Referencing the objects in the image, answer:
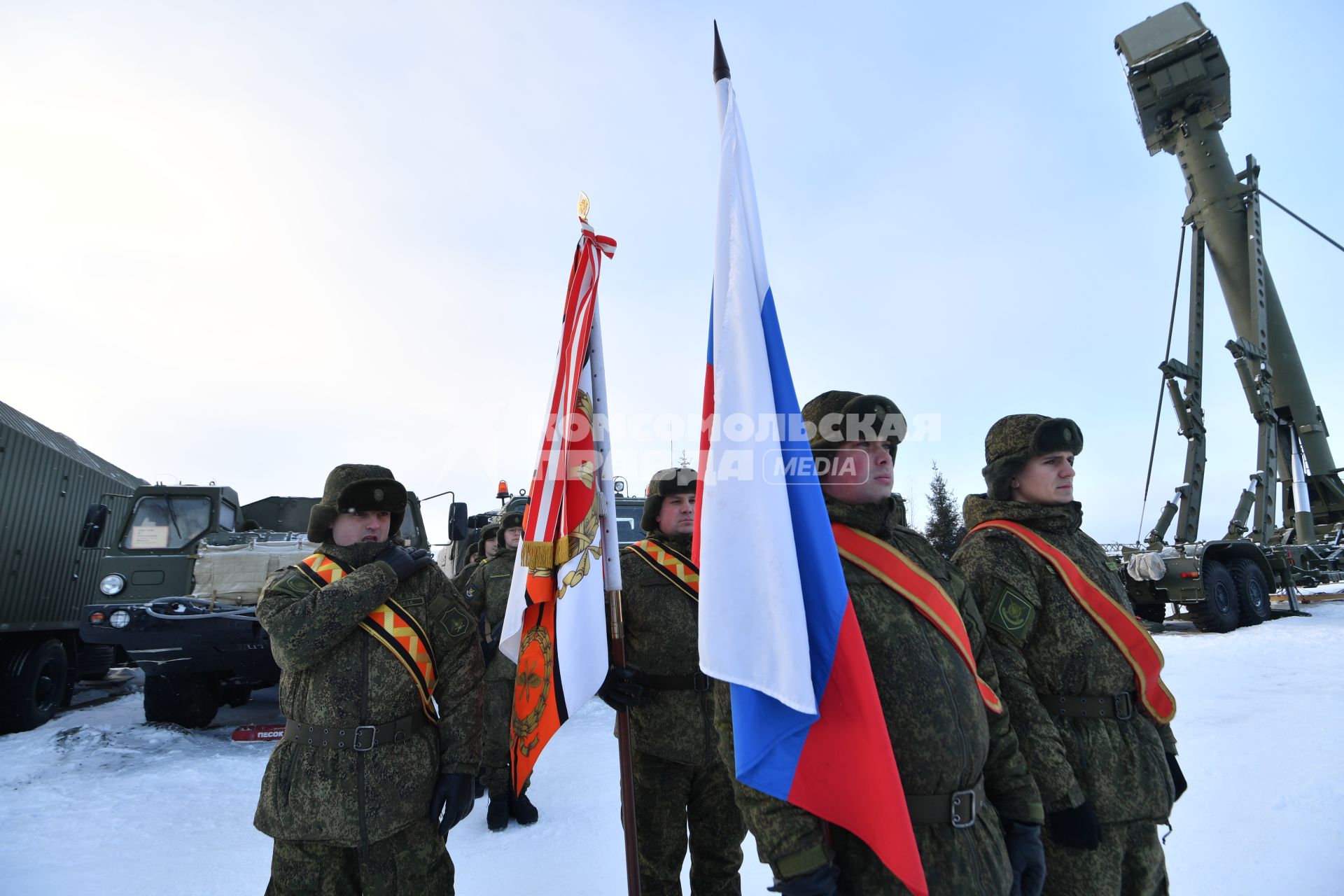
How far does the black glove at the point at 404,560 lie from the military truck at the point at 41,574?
24.0 feet

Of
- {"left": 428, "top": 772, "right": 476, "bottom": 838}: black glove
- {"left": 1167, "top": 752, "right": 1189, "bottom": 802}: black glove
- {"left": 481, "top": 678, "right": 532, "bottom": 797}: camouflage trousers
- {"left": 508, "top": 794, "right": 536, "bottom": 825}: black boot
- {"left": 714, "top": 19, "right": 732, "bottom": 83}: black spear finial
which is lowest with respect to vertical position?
{"left": 508, "top": 794, "right": 536, "bottom": 825}: black boot

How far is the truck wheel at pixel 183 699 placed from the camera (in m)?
6.68

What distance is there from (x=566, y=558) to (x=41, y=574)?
32.5ft

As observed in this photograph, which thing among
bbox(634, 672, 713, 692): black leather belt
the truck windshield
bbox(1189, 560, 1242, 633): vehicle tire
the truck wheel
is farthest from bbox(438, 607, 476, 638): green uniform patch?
bbox(1189, 560, 1242, 633): vehicle tire

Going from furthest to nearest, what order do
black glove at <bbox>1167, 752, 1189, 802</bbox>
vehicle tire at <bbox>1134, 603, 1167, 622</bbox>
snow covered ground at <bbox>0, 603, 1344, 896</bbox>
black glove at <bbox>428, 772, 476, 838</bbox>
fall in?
vehicle tire at <bbox>1134, 603, 1167, 622</bbox>, snow covered ground at <bbox>0, 603, 1344, 896</bbox>, black glove at <bbox>1167, 752, 1189, 802</bbox>, black glove at <bbox>428, 772, 476, 838</bbox>

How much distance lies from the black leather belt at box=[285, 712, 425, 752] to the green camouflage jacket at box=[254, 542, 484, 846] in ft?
0.06

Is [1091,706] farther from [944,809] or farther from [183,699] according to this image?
[183,699]

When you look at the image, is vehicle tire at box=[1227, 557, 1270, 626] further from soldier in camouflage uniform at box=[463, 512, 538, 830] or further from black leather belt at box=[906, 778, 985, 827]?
black leather belt at box=[906, 778, 985, 827]

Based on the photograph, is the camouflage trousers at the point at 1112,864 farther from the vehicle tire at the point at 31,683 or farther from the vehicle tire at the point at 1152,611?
the vehicle tire at the point at 1152,611

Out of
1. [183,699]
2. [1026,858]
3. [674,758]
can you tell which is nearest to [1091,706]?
[1026,858]

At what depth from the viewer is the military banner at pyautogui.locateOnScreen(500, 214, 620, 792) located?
8.10 feet

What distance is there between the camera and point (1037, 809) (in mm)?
1858

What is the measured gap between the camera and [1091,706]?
2.30 meters

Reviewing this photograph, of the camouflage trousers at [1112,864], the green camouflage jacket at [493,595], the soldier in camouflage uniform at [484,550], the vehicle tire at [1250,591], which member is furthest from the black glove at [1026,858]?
the vehicle tire at [1250,591]
